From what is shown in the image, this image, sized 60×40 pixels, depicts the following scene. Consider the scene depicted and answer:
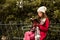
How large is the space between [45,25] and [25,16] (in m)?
3.34

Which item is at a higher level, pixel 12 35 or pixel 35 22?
pixel 35 22

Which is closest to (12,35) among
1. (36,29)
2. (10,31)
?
(10,31)

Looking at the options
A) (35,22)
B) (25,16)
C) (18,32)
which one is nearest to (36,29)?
(35,22)

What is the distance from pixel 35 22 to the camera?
7.93 m

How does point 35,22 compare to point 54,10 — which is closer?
point 35,22

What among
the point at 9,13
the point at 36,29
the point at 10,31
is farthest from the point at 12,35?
the point at 36,29

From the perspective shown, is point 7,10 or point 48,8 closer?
point 48,8

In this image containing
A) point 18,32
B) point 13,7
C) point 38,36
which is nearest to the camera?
point 38,36

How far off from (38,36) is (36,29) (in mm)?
201

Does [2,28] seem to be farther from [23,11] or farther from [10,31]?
[23,11]

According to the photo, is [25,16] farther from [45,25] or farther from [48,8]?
[45,25]

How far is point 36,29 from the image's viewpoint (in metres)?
7.98

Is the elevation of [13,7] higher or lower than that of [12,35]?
higher

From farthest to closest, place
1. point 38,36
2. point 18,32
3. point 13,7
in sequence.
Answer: point 13,7, point 18,32, point 38,36
